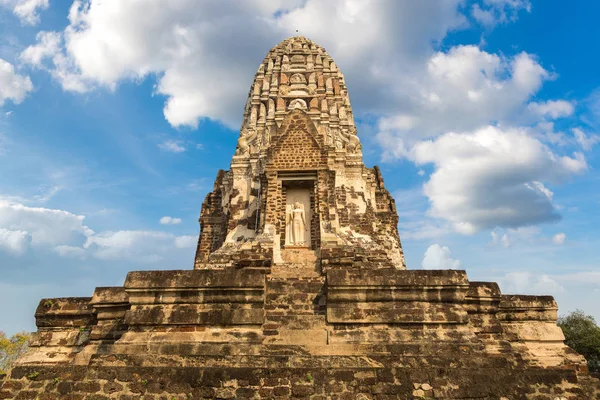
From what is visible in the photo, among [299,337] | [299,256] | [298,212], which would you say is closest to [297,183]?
[298,212]

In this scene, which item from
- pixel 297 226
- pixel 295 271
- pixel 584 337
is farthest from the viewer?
pixel 584 337

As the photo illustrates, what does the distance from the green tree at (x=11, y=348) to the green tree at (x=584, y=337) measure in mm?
36528

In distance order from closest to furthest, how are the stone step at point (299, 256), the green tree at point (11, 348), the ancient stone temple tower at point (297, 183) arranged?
1. the stone step at point (299, 256)
2. the ancient stone temple tower at point (297, 183)
3. the green tree at point (11, 348)

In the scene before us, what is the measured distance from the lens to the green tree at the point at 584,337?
89.5ft

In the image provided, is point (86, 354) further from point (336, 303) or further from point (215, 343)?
point (336, 303)

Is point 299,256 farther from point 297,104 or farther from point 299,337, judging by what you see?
point 297,104

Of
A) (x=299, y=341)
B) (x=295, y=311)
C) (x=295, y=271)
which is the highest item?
(x=295, y=271)

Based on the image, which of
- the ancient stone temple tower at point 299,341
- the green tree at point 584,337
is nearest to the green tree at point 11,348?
the ancient stone temple tower at point 299,341

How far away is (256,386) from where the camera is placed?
18.8 feet

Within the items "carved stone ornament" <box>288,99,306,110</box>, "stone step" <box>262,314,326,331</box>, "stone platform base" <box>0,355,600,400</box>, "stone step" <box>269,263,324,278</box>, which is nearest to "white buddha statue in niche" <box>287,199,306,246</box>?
"stone step" <box>269,263,324,278</box>

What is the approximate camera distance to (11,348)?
23672 mm

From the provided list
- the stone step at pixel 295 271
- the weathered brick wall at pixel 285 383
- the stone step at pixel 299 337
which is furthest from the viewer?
the stone step at pixel 295 271

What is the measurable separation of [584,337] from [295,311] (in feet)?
96.8

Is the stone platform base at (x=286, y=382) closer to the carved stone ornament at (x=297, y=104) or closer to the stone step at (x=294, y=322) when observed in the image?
the stone step at (x=294, y=322)
